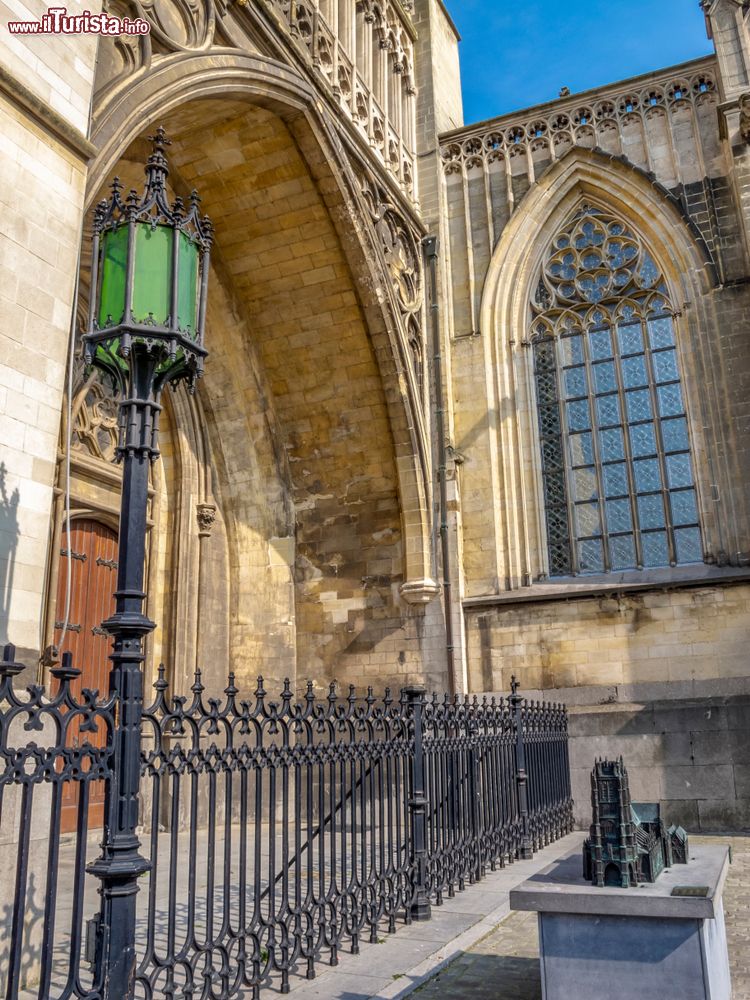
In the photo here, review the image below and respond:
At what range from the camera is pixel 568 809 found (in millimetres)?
9617

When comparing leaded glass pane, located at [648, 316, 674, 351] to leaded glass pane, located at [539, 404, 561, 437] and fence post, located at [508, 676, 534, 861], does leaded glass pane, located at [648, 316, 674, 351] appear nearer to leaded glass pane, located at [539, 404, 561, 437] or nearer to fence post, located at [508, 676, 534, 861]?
leaded glass pane, located at [539, 404, 561, 437]

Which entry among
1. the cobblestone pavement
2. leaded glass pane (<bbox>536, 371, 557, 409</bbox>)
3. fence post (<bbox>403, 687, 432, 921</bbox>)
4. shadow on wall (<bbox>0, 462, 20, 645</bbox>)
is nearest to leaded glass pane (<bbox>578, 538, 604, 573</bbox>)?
leaded glass pane (<bbox>536, 371, 557, 409</bbox>)

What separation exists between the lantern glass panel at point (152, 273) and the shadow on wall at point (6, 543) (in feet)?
6.36

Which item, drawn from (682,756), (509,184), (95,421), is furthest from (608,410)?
(95,421)

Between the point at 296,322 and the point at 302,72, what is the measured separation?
3416 millimetres

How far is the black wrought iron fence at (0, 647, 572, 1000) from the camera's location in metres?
3.14

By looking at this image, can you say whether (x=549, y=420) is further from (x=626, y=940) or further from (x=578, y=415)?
(x=626, y=940)

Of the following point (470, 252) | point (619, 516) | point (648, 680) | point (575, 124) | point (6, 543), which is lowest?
point (648, 680)

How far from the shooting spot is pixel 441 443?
13414mm

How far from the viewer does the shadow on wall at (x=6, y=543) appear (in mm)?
4891

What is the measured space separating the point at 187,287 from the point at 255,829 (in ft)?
9.06

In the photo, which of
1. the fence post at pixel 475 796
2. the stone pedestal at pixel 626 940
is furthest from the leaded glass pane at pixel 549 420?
the stone pedestal at pixel 626 940

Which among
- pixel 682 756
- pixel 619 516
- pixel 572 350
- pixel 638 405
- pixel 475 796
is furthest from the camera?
pixel 572 350

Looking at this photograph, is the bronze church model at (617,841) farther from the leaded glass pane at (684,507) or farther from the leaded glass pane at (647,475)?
the leaded glass pane at (647,475)
